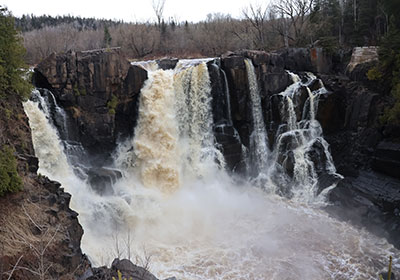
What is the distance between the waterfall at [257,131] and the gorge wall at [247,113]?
32cm

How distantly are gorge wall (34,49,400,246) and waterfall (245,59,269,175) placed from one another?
32 cm

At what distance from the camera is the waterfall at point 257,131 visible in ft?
74.0

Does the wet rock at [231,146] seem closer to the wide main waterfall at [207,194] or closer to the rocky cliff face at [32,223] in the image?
the wide main waterfall at [207,194]

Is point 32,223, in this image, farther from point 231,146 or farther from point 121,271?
point 231,146

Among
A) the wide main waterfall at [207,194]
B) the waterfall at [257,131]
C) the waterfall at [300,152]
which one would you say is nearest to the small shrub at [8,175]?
the wide main waterfall at [207,194]

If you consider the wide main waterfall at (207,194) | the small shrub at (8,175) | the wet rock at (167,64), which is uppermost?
the wet rock at (167,64)

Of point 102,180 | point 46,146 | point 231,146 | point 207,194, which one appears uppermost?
point 46,146

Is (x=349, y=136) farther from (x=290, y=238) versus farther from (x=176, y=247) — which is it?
(x=176, y=247)

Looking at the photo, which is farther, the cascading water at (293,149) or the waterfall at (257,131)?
the waterfall at (257,131)

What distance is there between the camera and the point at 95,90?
1975cm

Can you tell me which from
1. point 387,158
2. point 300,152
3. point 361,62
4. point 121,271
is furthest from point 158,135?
point 361,62

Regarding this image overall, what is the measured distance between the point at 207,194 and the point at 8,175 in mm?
11869

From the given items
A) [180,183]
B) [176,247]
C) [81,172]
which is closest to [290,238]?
[176,247]

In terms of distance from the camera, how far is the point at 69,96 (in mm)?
19078
